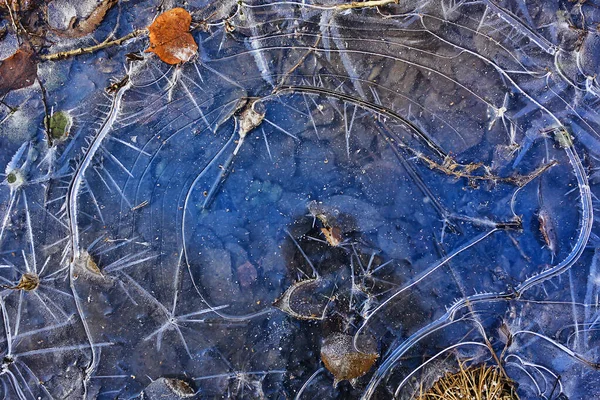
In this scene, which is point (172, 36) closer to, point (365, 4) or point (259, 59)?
point (259, 59)

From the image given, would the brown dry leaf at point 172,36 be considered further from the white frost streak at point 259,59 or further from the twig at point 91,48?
the white frost streak at point 259,59

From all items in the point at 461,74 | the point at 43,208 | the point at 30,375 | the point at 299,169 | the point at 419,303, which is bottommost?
the point at 30,375

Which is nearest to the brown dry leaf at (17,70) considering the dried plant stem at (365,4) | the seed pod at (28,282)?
the seed pod at (28,282)

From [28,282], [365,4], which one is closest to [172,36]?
[365,4]

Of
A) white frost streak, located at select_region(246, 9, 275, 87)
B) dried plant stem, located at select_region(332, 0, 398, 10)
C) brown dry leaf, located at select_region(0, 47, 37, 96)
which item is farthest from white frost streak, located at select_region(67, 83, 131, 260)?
dried plant stem, located at select_region(332, 0, 398, 10)

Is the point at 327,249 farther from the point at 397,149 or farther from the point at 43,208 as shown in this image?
the point at 43,208

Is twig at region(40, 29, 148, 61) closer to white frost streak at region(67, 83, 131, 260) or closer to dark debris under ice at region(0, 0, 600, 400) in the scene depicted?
dark debris under ice at region(0, 0, 600, 400)

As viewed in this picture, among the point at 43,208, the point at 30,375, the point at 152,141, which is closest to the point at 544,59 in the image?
the point at 152,141

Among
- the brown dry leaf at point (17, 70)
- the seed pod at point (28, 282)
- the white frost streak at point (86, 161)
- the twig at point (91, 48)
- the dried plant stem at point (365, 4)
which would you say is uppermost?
the dried plant stem at point (365, 4)
